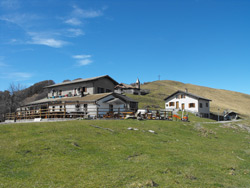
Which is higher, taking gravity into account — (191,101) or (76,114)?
(191,101)

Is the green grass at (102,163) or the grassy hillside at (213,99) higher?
the grassy hillside at (213,99)

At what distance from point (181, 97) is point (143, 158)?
197 feet

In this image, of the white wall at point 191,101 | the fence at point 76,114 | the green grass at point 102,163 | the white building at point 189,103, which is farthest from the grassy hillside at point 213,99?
the green grass at point 102,163

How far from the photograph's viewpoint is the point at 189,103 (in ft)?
222

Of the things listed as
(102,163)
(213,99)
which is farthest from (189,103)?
(102,163)

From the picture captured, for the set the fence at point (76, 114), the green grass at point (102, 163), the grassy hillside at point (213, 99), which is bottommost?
the green grass at point (102, 163)

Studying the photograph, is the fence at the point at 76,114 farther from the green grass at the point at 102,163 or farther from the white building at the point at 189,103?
the white building at the point at 189,103

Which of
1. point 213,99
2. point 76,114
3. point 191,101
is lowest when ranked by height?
point 76,114


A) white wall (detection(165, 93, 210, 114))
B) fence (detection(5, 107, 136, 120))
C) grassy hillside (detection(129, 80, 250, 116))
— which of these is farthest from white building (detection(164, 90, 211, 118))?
fence (detection(5, 107, 136, 120))

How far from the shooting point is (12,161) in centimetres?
1141

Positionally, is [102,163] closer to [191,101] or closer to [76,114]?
[76,114]

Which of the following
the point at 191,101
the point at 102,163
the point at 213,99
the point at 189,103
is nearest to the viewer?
the point at 102,163

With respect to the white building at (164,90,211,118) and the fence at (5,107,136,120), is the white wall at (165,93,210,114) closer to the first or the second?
the white building at (164,90,211,118)

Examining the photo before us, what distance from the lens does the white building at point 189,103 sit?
217ft
